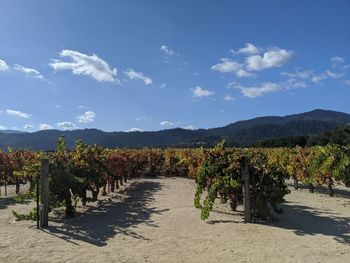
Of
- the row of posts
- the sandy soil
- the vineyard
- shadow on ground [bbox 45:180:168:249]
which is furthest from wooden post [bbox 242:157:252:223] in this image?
the row of posts

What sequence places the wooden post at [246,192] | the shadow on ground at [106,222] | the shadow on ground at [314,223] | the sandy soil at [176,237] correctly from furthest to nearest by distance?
the wooden post at [246,192]
the shadow on ground at [314,223]
the shadow on ground at [106,222]
the sandy soil at [176,237]

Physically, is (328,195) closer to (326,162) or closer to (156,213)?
(326,162)

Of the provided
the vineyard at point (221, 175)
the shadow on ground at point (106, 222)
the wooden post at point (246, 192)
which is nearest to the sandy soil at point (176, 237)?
the shadow on ground at point (106, 222)

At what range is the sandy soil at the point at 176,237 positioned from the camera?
7.65 m

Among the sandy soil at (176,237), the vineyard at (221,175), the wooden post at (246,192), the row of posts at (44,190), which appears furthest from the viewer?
the vineyard at (221,175)

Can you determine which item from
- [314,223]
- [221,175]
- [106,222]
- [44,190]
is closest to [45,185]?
[44,190]

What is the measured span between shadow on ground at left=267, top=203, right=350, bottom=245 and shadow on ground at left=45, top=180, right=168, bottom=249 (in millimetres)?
3365

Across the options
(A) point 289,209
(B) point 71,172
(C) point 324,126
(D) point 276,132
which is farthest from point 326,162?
(C) point 324,126

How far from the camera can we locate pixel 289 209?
13172 millimetres

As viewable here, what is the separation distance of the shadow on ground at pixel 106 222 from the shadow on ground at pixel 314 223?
11.0 feet

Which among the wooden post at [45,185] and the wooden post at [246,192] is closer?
the wooden post at [45,185]

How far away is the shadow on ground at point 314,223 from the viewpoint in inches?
375

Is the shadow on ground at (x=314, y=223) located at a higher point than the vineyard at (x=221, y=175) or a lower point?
lower

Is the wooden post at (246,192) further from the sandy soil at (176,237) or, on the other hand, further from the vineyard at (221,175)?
the sandy soil at (176,237)
